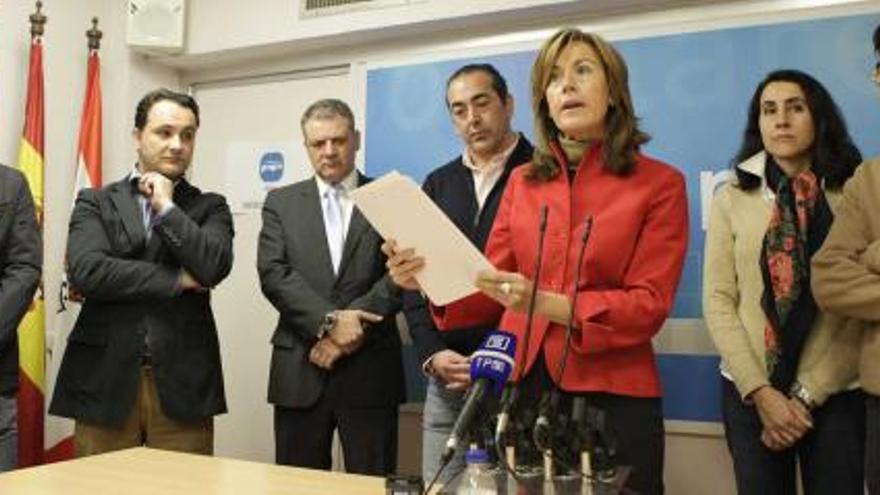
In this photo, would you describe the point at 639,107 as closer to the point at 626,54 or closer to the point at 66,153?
the point at 626,54

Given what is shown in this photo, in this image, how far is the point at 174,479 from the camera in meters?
1.65

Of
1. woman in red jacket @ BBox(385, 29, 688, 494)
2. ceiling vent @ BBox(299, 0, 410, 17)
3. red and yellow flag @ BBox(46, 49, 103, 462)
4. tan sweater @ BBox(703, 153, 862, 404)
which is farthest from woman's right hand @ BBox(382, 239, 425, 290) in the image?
red and yellow flag @ BBox(46, 49, 103, 462)

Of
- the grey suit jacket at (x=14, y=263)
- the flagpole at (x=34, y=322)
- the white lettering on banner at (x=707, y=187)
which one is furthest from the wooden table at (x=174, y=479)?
the flagpole at (x=34, y=322)

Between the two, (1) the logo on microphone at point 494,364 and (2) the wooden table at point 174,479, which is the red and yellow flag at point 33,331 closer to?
(2) the wooden table at point 174,479

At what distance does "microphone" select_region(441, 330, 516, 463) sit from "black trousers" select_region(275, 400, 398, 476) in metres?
1.61

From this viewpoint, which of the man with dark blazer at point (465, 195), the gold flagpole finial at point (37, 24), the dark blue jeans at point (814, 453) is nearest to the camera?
the dark blue jeans at point (814, 453)

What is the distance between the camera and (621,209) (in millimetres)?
1763

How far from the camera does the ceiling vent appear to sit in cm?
353

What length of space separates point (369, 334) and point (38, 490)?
1.31m

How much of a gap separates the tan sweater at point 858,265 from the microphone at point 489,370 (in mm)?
1149

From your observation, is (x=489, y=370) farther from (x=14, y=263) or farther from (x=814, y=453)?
(x=14, y=263)

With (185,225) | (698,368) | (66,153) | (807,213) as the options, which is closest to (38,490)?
(185,225)

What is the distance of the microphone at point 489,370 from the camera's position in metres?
1.10

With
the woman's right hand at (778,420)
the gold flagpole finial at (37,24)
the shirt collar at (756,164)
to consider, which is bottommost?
the woman's right hand at (778,420)
